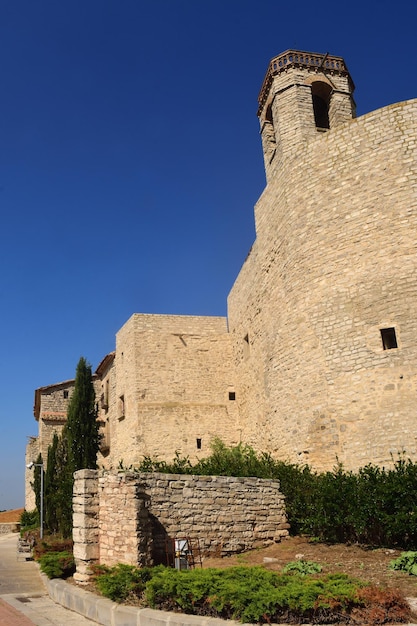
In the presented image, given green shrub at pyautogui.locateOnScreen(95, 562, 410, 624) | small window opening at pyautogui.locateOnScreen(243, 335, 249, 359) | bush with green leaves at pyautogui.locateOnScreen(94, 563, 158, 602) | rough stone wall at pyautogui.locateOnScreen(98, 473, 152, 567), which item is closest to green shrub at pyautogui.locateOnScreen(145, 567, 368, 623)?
green shrub at pyautogui.locateOnScreen(95, 562, 410, 624)

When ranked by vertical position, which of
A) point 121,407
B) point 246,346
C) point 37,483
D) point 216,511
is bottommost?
point 216,511

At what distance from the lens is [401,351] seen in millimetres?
12359

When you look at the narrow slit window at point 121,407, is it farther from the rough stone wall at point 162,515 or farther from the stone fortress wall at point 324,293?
the rough stone wall at point 162,515

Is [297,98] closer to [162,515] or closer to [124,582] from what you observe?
[162,515]

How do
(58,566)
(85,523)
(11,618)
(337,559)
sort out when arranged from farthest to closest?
1. (58,566)
2. (85,523)
3. (337,559)
4. (11,618)

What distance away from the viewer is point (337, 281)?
13.8 m

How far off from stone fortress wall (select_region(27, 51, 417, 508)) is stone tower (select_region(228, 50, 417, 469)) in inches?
1.2

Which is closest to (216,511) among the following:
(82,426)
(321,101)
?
(82,426)

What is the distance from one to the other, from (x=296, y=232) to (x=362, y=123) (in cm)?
326

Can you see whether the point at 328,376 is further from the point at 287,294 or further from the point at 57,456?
the point at 57,456

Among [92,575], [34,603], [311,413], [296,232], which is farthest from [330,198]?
[34,603]

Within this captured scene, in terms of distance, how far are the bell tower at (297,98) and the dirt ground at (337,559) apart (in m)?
10.5

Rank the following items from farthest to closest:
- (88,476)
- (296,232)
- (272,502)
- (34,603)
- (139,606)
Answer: (296,232) → (272,502) → (88,476) → (34,603) → (139,606)

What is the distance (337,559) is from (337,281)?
6.89 m
